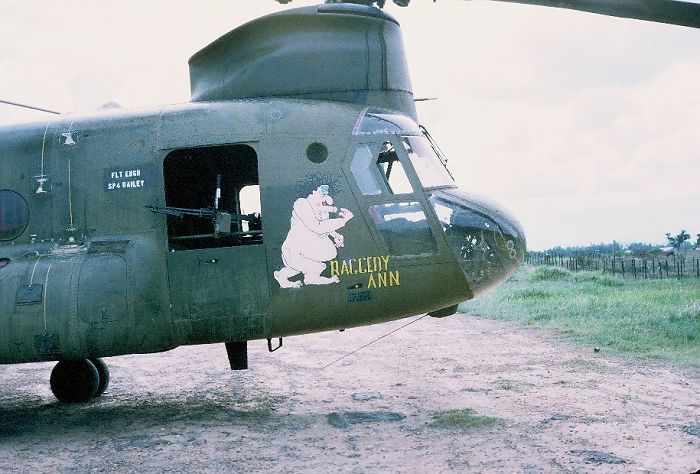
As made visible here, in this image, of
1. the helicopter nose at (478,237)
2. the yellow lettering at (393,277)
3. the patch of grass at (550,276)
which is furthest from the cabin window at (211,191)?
the patch of grass at (550,276)

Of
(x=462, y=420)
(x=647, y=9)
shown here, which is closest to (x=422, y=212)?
(x=462, y=420)

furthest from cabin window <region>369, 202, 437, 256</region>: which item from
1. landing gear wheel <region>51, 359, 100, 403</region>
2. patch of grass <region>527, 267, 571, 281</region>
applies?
patch of grass <region>527, 267, 571, 281</region>

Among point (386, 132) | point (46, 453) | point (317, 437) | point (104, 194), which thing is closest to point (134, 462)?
point (46, 453)

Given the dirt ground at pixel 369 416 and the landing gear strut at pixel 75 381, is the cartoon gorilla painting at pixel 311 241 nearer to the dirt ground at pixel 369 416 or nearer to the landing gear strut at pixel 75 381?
the dirt ground at pixel 369 416

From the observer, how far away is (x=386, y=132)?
7129mm

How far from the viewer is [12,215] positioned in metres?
7.14

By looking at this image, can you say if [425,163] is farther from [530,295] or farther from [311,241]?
[530,295]

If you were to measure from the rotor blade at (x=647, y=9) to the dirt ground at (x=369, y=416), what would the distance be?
11.3 ft

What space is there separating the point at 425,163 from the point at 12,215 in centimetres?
446

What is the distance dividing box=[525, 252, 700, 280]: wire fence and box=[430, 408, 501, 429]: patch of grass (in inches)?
974

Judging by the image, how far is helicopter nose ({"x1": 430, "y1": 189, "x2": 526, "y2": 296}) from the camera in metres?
6.85

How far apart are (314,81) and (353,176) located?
1.38m

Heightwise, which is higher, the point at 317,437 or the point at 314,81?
the point at 314,81

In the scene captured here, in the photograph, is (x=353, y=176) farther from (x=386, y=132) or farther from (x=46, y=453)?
(x=46, y=453)
